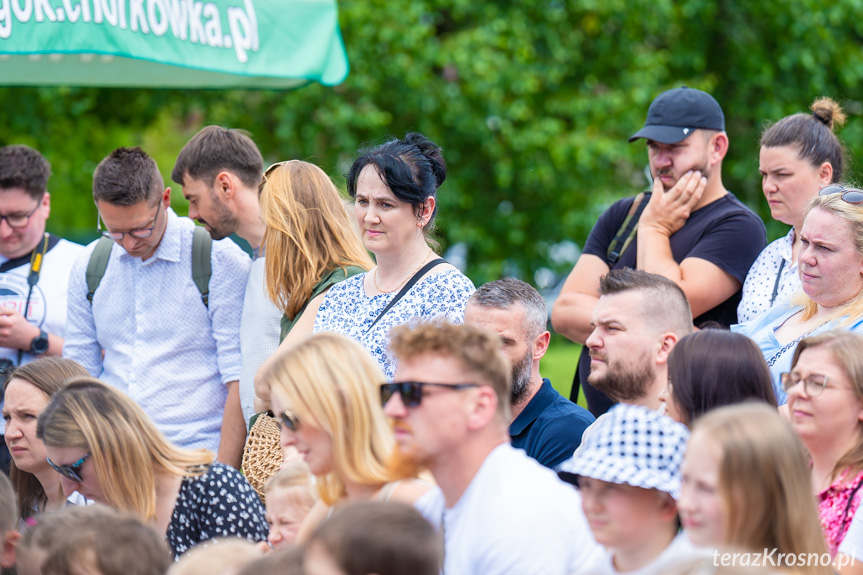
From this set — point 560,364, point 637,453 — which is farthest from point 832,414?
point 560,364

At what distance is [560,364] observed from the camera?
53.3 feet

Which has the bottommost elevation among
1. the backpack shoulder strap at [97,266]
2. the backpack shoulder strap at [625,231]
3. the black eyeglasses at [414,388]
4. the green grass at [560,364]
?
the green grass at [560,364]

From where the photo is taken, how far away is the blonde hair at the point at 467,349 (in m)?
2.36

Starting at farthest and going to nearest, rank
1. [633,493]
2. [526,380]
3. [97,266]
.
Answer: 1. [97,266]
2. [526,380]
3. [633,493]

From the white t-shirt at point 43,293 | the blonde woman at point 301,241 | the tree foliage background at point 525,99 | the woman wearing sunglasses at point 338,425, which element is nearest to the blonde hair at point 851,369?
the woman wearing sunglasses at point 338,425

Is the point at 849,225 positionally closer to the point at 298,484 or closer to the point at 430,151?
the point at 430,151

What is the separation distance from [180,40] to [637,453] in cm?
271

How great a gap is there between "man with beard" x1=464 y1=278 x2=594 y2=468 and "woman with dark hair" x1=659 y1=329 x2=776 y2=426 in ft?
2.25

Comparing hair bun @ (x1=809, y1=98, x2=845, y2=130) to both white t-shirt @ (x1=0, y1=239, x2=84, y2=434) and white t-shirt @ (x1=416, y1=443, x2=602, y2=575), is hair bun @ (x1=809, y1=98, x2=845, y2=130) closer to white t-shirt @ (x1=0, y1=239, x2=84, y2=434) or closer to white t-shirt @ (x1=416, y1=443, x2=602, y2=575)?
white t-shirt @ (x1=416, y1=443, x2=602, y2=575)

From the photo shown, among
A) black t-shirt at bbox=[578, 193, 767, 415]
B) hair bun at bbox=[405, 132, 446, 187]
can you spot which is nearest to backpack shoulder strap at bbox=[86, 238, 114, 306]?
hair bun at bbox=[405, 132, 446, 187]

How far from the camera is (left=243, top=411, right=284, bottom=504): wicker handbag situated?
11.8ft

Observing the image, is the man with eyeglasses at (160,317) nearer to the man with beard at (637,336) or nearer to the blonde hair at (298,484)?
the blonde hair at (298,484)

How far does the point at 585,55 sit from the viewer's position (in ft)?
34.7

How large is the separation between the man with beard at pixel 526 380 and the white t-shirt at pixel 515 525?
1.06 meters
